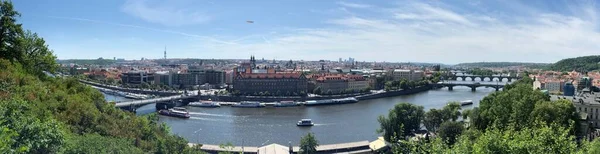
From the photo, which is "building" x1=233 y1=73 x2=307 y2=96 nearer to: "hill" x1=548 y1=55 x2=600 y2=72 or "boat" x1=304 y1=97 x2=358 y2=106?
"boat" x1=304 y1=97 x2=358 y2=106

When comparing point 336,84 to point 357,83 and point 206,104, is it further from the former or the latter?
point 206,104

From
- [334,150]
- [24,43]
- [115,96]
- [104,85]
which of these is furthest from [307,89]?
[24,43]

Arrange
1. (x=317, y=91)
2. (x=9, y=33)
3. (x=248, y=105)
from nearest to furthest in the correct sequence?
1. (x=9, y=33)
2. (x=248, y=105)
3. (x=317, y=91)

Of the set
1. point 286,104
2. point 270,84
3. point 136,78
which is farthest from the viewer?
point 136,78

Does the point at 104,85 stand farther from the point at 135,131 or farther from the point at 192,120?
the point at 135,131

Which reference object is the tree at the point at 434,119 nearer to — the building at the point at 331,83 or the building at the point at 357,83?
the building at the point at 331,83

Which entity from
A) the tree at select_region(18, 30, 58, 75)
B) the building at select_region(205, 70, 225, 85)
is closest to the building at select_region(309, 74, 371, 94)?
the building at select_region(205, 70, 225, 85)

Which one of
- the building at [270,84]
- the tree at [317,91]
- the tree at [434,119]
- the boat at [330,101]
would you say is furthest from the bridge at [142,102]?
the tree at [434,119]

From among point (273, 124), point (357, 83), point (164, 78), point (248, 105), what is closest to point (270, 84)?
point (248, 105)
